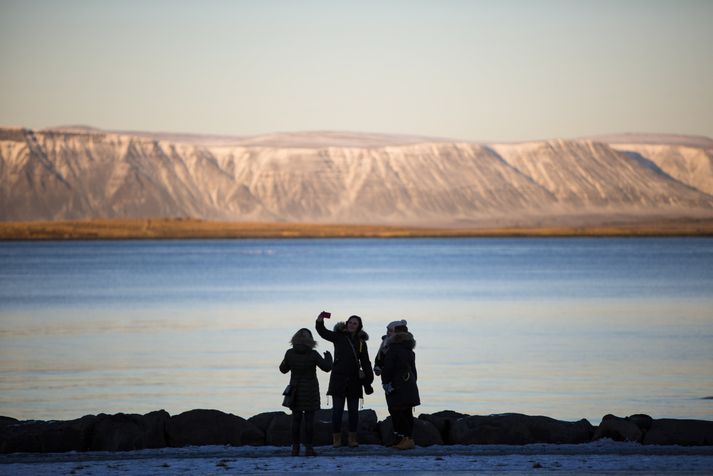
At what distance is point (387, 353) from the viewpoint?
12367mm

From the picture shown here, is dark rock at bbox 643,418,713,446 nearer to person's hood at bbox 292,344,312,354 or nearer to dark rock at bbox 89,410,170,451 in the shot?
person's hood at bbox 292,344,312,354

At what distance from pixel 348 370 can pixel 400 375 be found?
20.8 inches

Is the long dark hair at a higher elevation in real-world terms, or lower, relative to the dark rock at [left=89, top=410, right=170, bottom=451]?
higher

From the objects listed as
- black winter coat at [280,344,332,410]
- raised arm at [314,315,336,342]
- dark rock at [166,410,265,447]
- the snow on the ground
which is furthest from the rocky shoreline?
raised arm at [314,315,336,342]

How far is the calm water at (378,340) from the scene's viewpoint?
1945cm

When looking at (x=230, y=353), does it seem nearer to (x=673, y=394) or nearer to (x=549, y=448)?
(x=673, y=394)

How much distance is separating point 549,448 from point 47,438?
505 centimetres

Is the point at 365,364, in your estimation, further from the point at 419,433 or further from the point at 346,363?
the point at 419,433

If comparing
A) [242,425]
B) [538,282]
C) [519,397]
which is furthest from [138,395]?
[538,282]

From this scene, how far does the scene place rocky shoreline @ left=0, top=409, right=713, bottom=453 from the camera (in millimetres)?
12867

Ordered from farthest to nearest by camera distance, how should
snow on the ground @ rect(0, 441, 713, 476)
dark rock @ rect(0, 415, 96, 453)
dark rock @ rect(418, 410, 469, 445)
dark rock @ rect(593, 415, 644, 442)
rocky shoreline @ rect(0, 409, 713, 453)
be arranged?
dark rock @ rect(418, 410, 469, 445)
dark rock @ rect(593, 415, 644, 442)
rocky shoreline @ rect(0, 409, 713, 453)
dark rock @ rect(0, 415, 96, 453)
snow on the ground @ rect(0, 441, 713, 476)

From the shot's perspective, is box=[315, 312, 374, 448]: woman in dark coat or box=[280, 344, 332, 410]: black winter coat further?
box=[315, 312, 374, 448]: woman in dark coat

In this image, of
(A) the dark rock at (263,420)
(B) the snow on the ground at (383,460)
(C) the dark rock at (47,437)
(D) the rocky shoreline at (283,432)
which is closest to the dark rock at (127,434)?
(D) the rocky shoreline at (283,432)

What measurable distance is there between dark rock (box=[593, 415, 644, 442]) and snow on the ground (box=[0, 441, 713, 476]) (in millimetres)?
266
